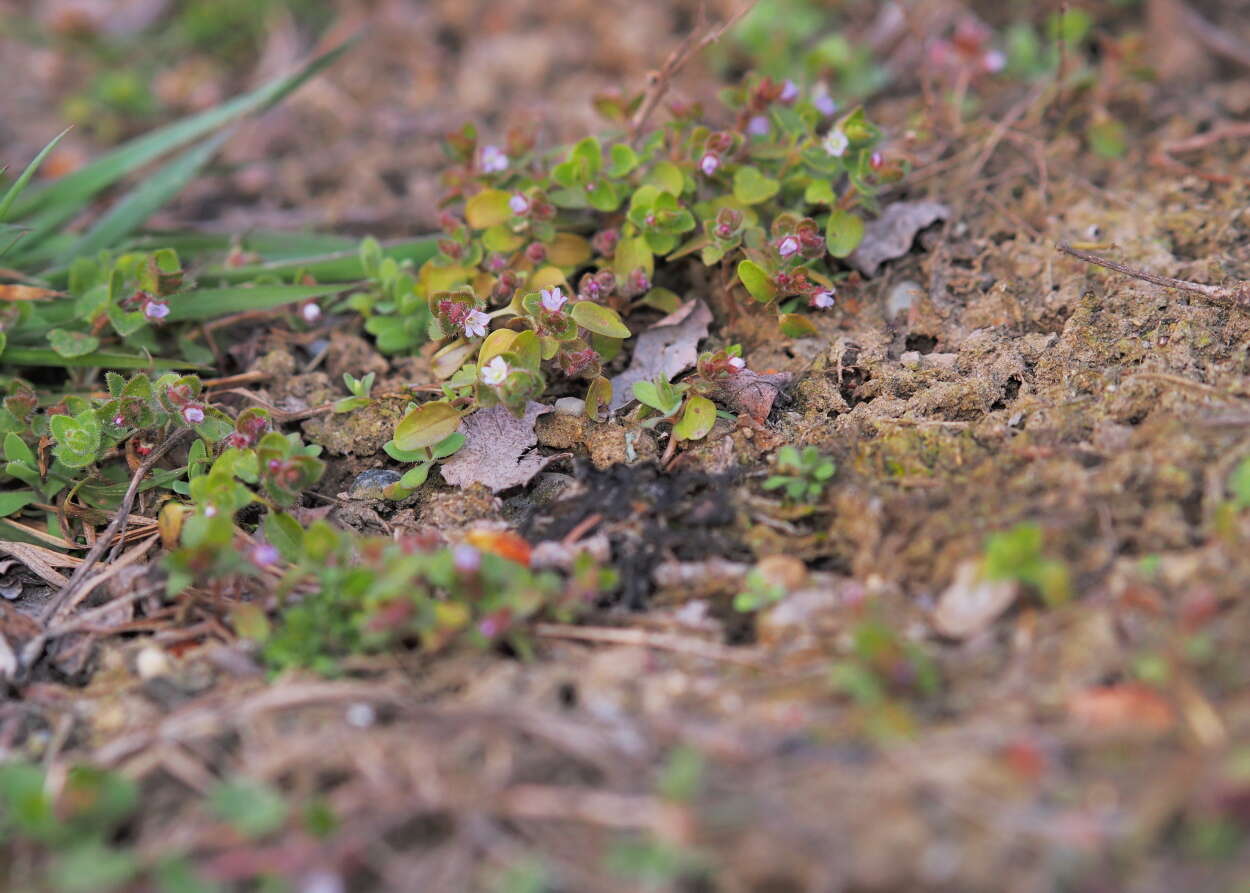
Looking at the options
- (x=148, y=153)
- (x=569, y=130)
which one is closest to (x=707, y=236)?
(x=569, y=130)

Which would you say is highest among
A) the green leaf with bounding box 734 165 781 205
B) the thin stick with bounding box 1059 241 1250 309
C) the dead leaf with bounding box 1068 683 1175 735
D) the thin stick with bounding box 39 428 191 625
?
the green leaf with bounding box 734 165 781 205

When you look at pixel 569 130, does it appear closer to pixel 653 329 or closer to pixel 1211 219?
pixel 653 329

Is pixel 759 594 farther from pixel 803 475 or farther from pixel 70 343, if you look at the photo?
pixel 70 343

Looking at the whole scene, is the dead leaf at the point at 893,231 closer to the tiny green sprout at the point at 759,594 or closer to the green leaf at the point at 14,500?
the tiny green sprout at the point at 759,594

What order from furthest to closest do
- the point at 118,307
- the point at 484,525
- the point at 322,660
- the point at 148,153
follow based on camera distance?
the point at 148,153 → the point at 118,307 → the point at 484,525 → the point at 322,660

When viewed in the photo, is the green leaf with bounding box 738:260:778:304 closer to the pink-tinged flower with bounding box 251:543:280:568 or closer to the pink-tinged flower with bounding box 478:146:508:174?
the pink-tinged flower with bounding box 478:146:508:174

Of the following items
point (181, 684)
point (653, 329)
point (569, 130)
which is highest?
point (569, 130)

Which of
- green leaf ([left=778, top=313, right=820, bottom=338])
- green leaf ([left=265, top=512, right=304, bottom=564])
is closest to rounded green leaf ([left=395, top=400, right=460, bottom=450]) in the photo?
green leaf ([left=265, top=512, right=304, bottom=564])

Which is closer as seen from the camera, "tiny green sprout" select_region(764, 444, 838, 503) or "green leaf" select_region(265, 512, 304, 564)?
"tiny green sprout" select_region(764, 444, 838, 503)
